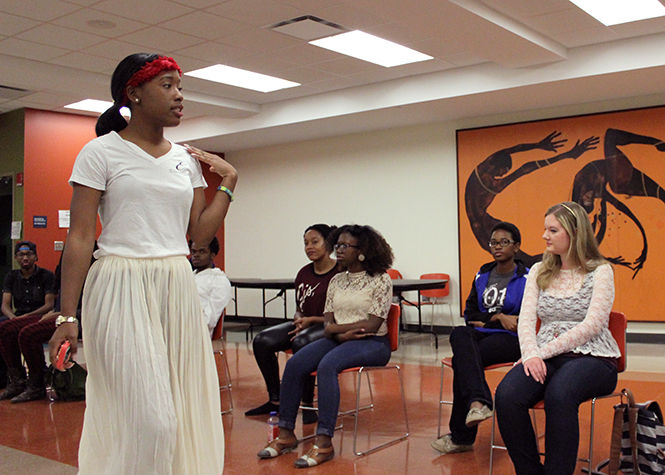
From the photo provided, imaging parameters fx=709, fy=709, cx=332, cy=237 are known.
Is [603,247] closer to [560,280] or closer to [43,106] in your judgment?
[560,280]

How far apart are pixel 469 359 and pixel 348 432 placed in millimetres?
1089

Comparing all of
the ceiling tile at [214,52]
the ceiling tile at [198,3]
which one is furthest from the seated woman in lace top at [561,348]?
the ceiling tile at [214,52]

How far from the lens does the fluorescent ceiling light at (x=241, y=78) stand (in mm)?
7848

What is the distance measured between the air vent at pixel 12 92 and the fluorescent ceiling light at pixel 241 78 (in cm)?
207

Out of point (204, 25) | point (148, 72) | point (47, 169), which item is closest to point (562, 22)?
point (204, 25)

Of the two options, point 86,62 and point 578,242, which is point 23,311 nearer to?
point 86,62

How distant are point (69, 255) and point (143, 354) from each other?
0.33 metres

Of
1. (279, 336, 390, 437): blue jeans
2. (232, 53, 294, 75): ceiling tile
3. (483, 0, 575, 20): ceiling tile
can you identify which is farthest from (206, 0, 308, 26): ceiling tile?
(279, 336, 390, 437): blue jeans

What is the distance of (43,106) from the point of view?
30.4ft

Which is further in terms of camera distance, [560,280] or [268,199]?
[268,199]

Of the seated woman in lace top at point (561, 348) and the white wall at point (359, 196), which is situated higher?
the white wall at point (359, 196)

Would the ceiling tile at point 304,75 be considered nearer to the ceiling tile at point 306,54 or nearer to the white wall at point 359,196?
the ceiling tile at point 306,54

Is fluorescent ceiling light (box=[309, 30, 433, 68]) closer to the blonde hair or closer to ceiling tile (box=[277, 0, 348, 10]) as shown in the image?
ceiling tile (box=[277, 0, 348, 10])

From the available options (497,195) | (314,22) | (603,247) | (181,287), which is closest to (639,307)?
(603,247)
